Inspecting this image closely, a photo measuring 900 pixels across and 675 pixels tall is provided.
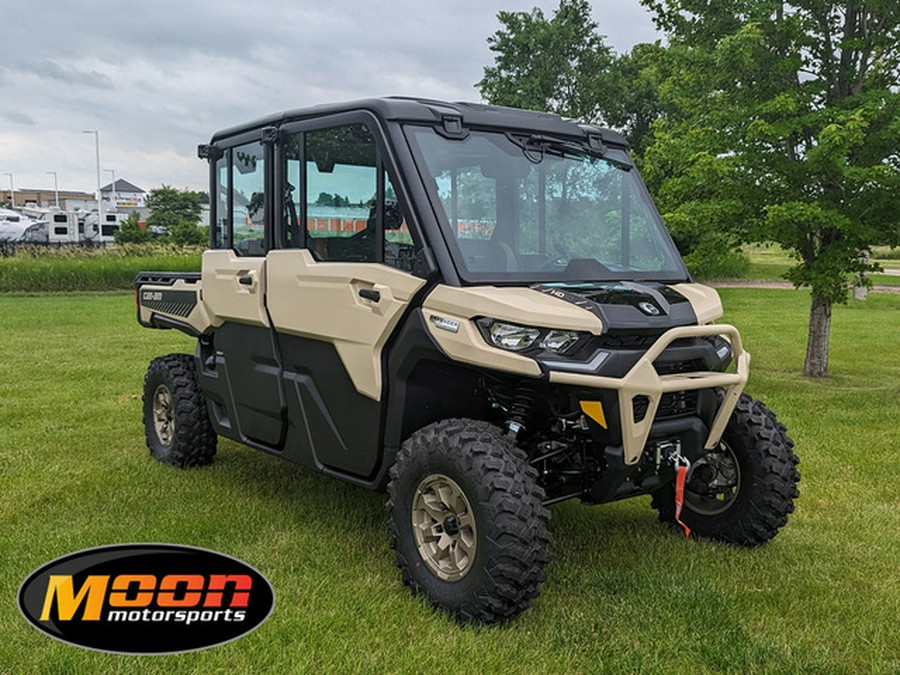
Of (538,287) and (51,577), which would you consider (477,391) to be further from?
(51,577)

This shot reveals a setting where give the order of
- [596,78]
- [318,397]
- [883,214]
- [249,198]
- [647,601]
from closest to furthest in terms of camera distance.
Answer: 1. [647,601]
2. [318,397]
3. [249,198]
4. [883,214]
5. [596,78]

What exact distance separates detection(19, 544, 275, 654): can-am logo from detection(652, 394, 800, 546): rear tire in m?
2.48

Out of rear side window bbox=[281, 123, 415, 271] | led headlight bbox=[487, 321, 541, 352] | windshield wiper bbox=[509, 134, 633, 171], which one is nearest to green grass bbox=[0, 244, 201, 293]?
rear side window bbox=[281, 123, 415, 271]

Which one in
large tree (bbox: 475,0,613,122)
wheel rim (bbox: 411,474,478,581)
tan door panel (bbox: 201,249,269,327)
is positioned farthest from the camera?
large tree (bbox: 475,0,613,122)

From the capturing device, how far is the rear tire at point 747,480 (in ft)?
15.7

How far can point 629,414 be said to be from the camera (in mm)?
3896

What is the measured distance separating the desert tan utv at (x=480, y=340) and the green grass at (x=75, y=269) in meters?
21.4

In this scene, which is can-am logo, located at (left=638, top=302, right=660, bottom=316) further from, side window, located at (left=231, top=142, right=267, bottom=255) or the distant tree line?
the distant tree line

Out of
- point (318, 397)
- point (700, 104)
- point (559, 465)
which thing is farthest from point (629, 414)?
point (700, 104)

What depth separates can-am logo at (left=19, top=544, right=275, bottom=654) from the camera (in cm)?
371

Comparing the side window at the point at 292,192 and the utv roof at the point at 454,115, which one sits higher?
the utv roof at the point at 454,115

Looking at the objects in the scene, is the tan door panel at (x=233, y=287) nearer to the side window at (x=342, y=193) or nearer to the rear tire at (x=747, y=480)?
the side window at (x=342, y=193)

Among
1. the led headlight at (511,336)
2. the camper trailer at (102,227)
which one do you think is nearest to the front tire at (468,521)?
the led headlight at (511,336)

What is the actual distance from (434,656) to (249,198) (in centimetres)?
306
